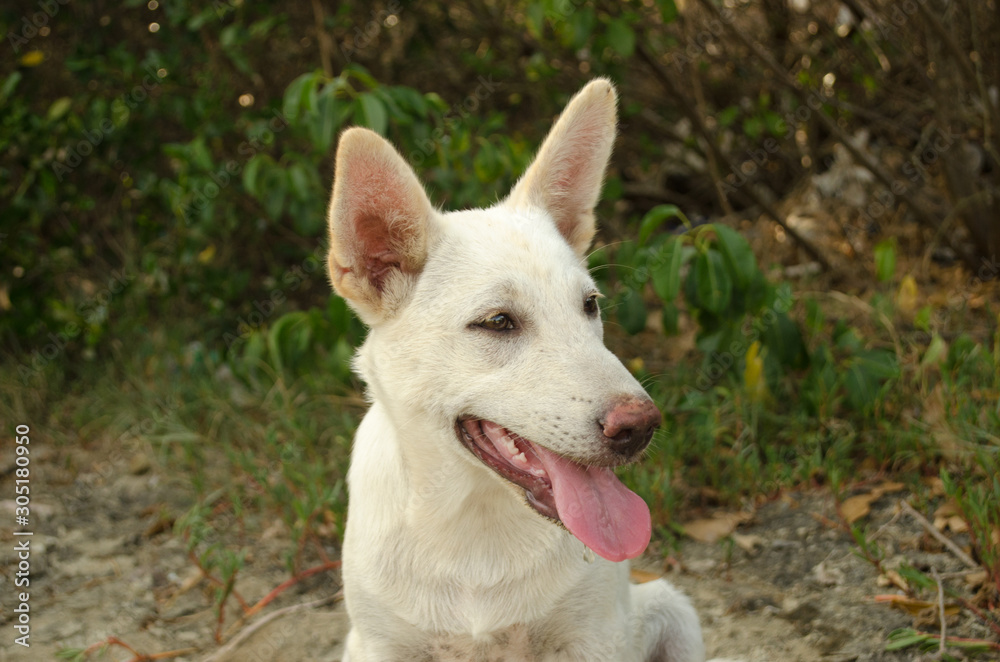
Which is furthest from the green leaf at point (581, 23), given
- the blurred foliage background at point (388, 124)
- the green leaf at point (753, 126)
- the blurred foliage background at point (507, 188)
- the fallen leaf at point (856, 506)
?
the fallen leaf at point (856, 506)

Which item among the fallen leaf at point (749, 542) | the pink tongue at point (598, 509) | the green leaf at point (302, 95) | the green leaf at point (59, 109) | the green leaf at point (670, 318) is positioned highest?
the green leaf at point (59, 109)

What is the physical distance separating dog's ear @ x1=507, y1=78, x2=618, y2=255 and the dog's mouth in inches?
31.6

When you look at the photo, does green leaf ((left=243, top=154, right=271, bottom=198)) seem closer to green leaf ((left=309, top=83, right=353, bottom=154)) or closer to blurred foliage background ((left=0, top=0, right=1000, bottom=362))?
blurred foliage background ((left=0, top=0, right=1000, bottom=362))

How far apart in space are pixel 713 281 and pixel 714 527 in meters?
1.09

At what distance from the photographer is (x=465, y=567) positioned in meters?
2.42

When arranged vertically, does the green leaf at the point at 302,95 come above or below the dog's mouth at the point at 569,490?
above

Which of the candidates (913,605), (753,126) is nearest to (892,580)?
(913,605)

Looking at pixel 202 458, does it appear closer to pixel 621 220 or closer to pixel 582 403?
pixel 582 403

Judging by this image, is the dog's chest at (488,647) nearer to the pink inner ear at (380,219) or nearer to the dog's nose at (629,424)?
the dog's nose at (629,424)

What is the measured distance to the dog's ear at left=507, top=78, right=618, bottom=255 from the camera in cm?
255

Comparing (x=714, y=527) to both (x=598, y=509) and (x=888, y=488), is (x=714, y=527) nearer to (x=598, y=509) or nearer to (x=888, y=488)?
(x=888, y=488)

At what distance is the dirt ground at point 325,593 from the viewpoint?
307 centimetres

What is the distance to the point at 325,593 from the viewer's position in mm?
3658

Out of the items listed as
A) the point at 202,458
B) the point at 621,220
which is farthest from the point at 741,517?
the point at 621,220
